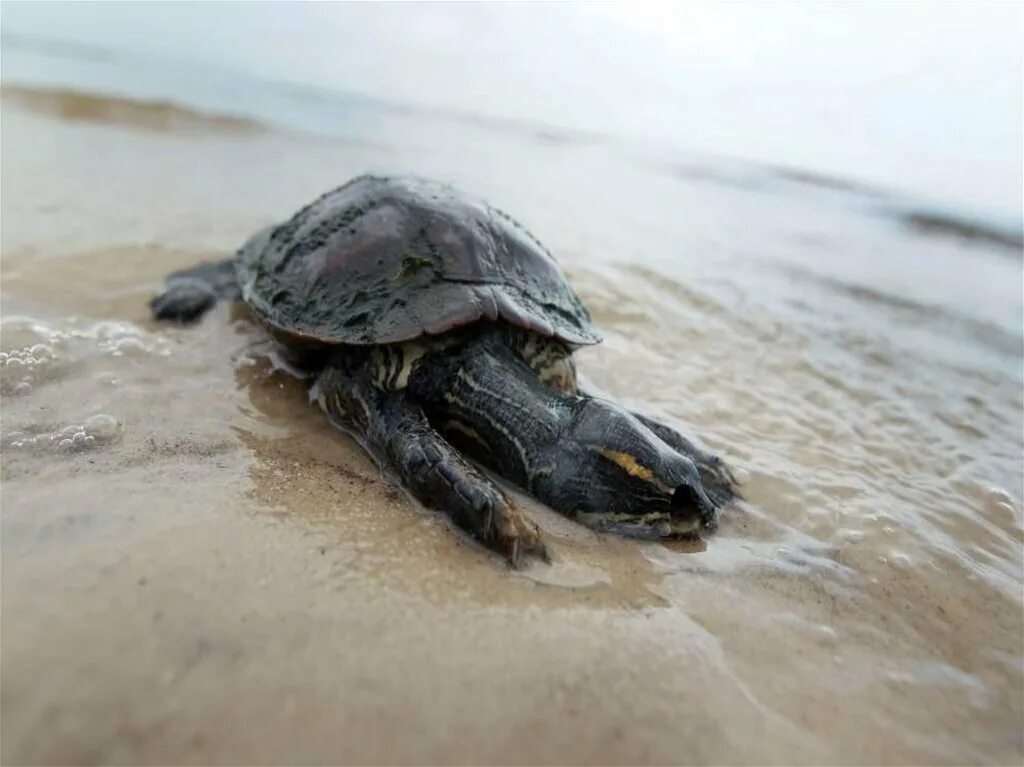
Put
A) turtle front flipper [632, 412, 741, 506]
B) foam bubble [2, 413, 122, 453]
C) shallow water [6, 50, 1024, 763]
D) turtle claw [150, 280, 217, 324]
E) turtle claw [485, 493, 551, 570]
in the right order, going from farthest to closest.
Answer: turtle claw [150, 280, 217, 324], turtle front flipper [632, 412, 741, 506], foam bubble [2, 413, 122, 453], turtle claw [485, 493, 551, 570], shallow water [6, 50, 1024, 763]

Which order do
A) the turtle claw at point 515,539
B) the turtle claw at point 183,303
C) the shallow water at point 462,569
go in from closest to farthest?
the shallow water at point 462,569, the turtle claw at point 515,539, the turtle claw at point 183,303

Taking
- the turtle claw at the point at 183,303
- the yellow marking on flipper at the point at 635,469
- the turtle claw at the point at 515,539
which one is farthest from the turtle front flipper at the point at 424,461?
the turtle claw at the point at 183,303

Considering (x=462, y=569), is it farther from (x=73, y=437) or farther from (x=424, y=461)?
(x=73, y=437)

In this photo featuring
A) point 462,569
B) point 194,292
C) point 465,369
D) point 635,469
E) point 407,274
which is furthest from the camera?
point 194,292

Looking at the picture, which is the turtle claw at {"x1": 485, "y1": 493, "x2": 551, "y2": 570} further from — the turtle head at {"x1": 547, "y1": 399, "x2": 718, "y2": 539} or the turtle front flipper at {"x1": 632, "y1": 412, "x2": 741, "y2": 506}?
the turtle front flipper at {"x1": 632, "y1": 412, "x2": 741, "y2": 506}

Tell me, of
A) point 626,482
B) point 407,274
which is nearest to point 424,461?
point 626,482

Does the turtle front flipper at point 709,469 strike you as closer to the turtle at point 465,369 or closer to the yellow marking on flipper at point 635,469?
the turtle at point 465,369

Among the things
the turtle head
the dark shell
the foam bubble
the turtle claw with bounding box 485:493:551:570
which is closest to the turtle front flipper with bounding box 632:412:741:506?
the turtle head
